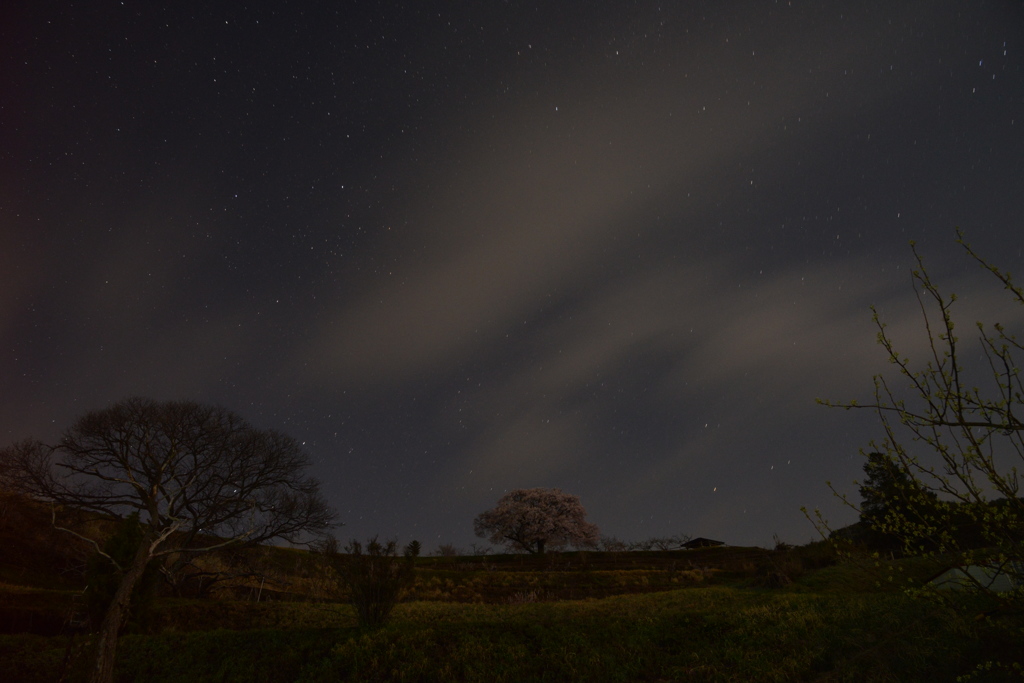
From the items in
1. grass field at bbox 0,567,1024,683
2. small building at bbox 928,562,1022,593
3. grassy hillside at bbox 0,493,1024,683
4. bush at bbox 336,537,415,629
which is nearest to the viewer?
small building at bbox 928,562,1022,593

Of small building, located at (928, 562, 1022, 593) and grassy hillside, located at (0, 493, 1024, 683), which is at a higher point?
small building, located at (928, 562, 1022, 593)

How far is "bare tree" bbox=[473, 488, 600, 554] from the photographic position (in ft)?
211

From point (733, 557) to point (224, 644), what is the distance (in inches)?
1744

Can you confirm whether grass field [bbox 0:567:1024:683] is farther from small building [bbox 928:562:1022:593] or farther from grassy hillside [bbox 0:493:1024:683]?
small building [bbox 928:562:1022:593]

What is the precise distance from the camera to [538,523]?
212 ft

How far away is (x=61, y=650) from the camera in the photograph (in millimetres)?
15883

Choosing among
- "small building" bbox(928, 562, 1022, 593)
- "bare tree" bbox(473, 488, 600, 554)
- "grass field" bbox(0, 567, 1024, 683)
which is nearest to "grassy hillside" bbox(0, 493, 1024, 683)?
"grass field" bbox(0, 567, 1024, 683)

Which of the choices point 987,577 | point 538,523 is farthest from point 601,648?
point 538,523

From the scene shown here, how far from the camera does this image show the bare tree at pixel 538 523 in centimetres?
6438

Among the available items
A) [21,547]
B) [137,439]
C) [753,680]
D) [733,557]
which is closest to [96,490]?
[137,439]

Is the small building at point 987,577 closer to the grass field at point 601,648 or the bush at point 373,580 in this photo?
the grass field at point 601,648

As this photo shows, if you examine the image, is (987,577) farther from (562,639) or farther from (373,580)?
(373,580)

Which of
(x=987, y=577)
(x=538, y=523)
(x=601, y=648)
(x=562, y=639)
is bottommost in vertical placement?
(x=601, y=648)

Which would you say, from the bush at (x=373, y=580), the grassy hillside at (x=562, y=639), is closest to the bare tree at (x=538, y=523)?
the grassy hillside at (x=562, y=639)
